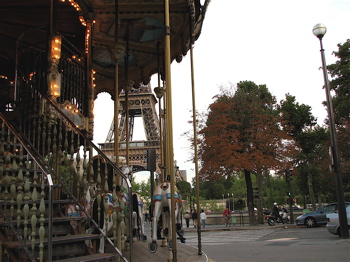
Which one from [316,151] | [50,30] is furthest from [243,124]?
[50,30]

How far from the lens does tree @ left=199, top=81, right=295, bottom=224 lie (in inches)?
1057

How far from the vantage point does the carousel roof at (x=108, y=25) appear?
9531mm

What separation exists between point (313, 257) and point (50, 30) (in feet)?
24.6

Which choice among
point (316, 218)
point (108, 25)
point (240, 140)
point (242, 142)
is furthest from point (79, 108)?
point (240, 140)

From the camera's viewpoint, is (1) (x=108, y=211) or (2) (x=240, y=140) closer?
(1) (x=108, y=211)

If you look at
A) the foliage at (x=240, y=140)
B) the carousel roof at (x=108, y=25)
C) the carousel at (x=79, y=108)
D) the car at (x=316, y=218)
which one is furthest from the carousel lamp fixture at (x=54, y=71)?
the foliage at (x=240, y=140)

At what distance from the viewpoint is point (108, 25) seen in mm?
10867

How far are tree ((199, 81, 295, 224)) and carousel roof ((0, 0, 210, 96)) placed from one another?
15044 mm

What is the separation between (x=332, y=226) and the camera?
40.3 feet

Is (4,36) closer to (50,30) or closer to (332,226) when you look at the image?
(50,30)

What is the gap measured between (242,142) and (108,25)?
19.2 metres

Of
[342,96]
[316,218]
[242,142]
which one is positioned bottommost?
[316,218]

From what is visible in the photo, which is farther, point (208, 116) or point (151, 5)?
→ point (208, 116)

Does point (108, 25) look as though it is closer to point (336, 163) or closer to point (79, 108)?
point (79, 108)
